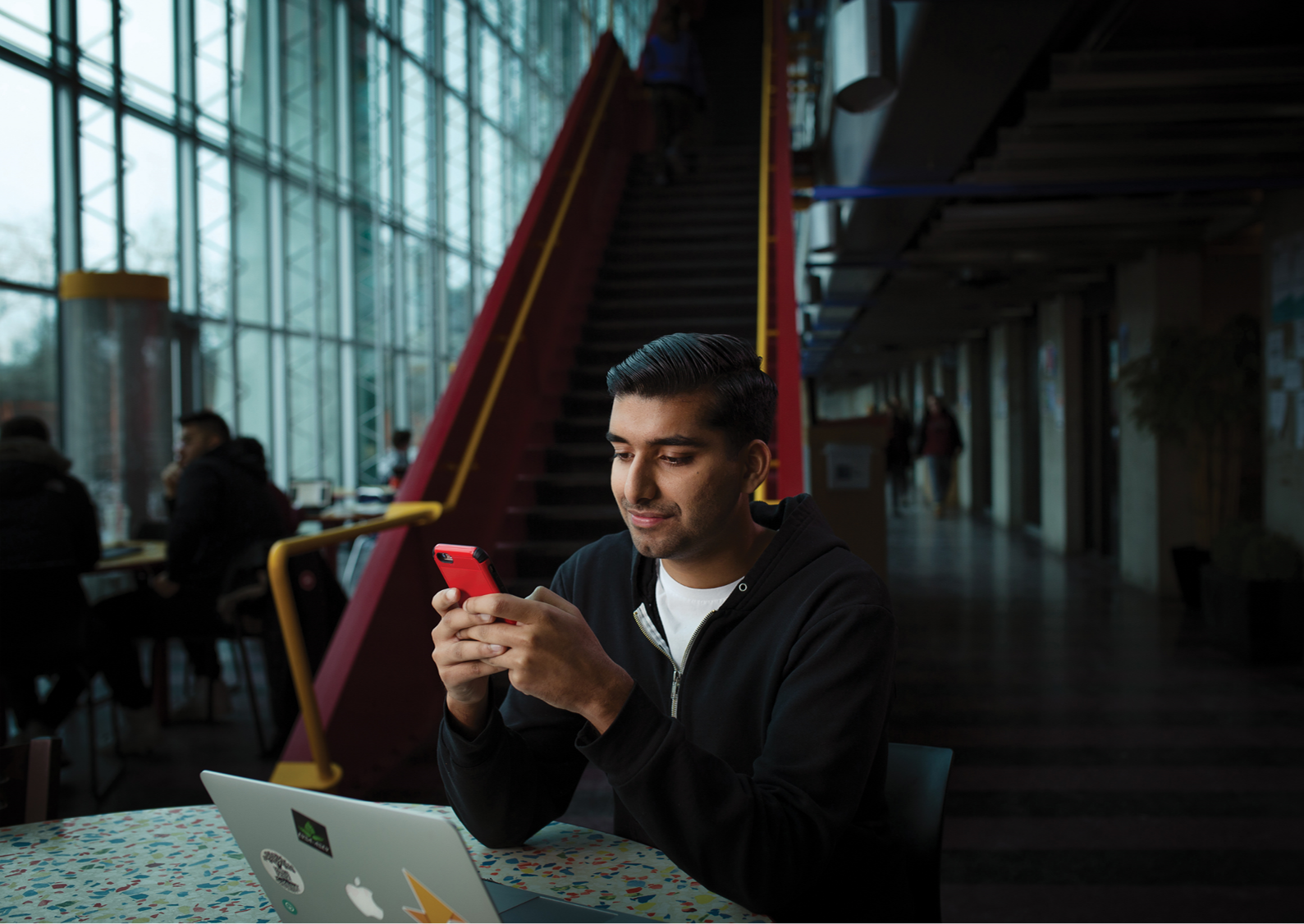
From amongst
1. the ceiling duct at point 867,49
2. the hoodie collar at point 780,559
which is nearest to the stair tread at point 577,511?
the ceiling duct at point 867,49

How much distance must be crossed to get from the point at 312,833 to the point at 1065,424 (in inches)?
384

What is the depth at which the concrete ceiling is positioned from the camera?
370 cm

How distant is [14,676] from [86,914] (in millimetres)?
3290

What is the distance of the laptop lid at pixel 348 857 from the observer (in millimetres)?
793

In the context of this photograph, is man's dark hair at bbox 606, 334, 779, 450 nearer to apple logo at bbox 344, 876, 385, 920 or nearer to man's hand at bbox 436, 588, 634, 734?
man's hand at bbox 436, 588, 634, 734

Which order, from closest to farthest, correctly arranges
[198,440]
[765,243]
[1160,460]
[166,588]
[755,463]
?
1. [755,463]
2. [166,588]
3. [198,440]
4. [765,243]
5. [1160,460]

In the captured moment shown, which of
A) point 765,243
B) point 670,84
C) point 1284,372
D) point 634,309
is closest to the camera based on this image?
point 1284,372

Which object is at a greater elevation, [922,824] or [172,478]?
[172,478]

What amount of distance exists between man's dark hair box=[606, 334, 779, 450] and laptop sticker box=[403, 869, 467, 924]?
2.34 feet

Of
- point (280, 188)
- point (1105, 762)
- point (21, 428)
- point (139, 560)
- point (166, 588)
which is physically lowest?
point (1105, 762)

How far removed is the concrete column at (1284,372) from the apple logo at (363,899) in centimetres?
590

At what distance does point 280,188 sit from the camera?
8.25 metres

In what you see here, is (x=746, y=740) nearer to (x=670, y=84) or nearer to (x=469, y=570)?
(x=469, y=570)

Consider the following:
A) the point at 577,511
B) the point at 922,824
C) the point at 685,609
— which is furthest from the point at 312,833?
the point at 577,511
